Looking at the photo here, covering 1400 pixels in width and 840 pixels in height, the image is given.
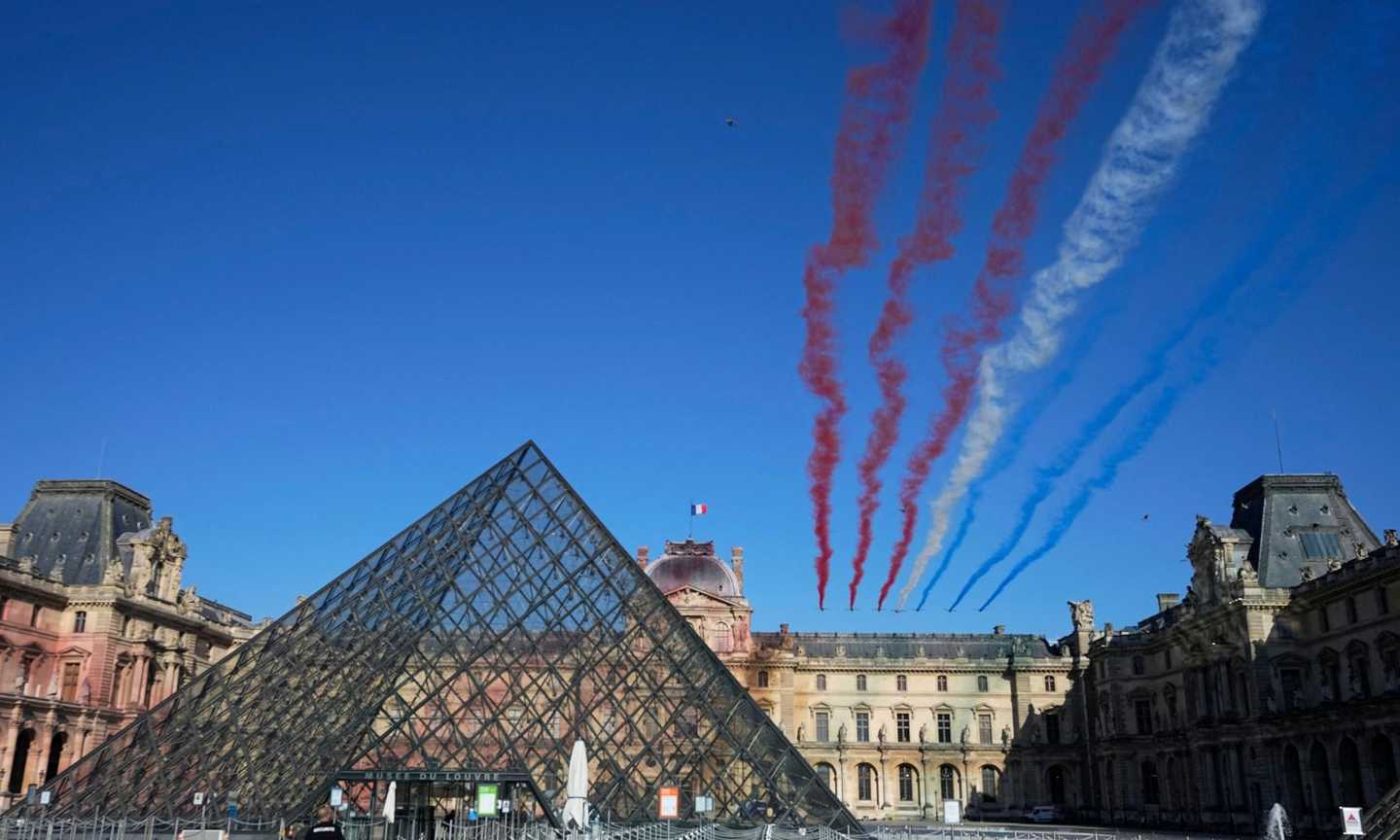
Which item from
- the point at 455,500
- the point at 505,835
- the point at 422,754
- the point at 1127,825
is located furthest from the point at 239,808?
the point at 1127,825

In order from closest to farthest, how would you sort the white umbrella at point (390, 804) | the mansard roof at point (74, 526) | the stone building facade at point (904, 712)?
1. the white umbrella at point (390, 804)
2. the mansard roof at point (74, 526)
3. the stone building facade at point (904, 712)

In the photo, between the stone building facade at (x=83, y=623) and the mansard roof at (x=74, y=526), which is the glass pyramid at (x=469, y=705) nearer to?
the stone building facade at (x=83, y=623)

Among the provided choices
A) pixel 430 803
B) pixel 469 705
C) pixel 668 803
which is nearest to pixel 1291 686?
pixel 668 803

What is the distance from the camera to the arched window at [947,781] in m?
61.3

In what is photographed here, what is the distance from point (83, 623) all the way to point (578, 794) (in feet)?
109

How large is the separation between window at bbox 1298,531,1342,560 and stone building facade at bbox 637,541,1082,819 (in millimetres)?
19319

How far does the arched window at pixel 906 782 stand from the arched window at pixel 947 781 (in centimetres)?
137

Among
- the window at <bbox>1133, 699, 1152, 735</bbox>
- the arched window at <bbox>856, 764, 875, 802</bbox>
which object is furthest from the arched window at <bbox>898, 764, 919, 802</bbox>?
the window at <bbox>1133, 699, 1152, 735</bbox>

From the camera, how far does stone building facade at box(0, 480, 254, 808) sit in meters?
41.4

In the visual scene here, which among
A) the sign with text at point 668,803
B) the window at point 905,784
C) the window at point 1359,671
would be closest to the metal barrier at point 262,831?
the sign with text at point 668,803

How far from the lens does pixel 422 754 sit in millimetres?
22781

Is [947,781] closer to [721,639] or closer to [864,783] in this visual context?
[864,783]

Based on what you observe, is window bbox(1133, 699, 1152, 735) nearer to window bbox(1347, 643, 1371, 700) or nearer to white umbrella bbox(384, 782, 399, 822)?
window bbox(1347, 643, 1371, 700)

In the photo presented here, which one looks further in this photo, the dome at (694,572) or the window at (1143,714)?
the dome at (694,572)
